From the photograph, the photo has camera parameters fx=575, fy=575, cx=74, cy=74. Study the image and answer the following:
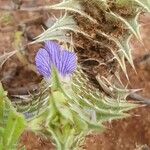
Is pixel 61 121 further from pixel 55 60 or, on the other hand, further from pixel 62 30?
pixel 62 30

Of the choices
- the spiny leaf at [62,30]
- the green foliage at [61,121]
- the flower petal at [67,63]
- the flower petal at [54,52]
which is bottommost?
the green foliage at [61,121]

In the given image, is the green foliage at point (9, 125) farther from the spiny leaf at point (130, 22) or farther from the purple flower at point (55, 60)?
the spiny leaf at point (130, 22)

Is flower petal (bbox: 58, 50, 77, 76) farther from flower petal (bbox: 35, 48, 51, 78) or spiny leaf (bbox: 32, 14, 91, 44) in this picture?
spiny leaf (bbox: 32, 14, 91, 44)

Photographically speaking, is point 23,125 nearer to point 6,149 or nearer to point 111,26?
point 6,149

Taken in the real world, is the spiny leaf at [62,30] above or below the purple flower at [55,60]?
above

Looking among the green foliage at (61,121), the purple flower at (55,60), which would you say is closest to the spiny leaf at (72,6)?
the purple flower at (55,60)

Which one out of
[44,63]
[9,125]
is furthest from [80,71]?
[9,125]

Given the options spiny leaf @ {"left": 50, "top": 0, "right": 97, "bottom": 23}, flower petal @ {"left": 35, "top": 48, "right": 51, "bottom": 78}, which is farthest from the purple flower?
spiny leaf @ {"left": 50, "top": 0, "right": 97, "bottom": 23}
